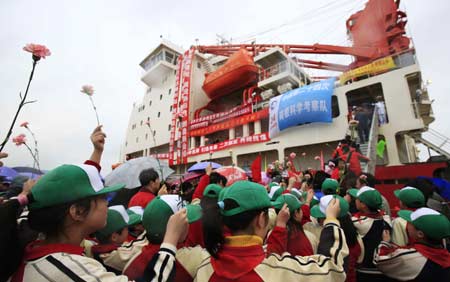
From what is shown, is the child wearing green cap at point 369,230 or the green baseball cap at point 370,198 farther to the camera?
the green baseball cap at point 370,198

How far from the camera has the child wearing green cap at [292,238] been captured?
4.35ft

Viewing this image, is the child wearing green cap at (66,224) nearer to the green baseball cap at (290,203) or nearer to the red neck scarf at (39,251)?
the red neck scarf at (39,251)

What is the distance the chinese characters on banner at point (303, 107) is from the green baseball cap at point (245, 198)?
9554 mm

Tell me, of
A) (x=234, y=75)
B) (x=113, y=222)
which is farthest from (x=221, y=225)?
(x=234, y=75)

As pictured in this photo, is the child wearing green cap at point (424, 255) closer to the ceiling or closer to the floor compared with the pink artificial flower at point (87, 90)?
closer to the floor

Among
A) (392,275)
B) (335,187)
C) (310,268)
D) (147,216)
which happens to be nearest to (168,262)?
(147,216)

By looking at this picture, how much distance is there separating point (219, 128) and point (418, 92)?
1002 centimetres

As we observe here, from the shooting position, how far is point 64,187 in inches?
34.1

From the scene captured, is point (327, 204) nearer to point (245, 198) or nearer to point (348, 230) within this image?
point (348, 230)

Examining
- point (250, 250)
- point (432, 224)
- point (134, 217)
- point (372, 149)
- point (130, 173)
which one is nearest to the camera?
point (250, 250)

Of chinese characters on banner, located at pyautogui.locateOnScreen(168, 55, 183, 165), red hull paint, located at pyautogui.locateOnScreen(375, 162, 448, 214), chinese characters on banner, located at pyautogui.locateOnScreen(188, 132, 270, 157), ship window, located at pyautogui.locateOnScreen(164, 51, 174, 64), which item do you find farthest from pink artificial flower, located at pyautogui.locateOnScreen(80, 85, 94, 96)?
ship window, located at pyautogui.locateOnScreen(164, 51, 174, 64)

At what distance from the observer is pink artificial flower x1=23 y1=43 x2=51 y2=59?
1181 millimetres

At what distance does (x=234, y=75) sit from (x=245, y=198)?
45.2 feet

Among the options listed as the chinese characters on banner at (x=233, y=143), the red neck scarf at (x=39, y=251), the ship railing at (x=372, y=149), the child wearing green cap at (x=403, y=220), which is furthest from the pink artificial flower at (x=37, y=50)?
the chinese characters on banner at (x=233, y=143)
